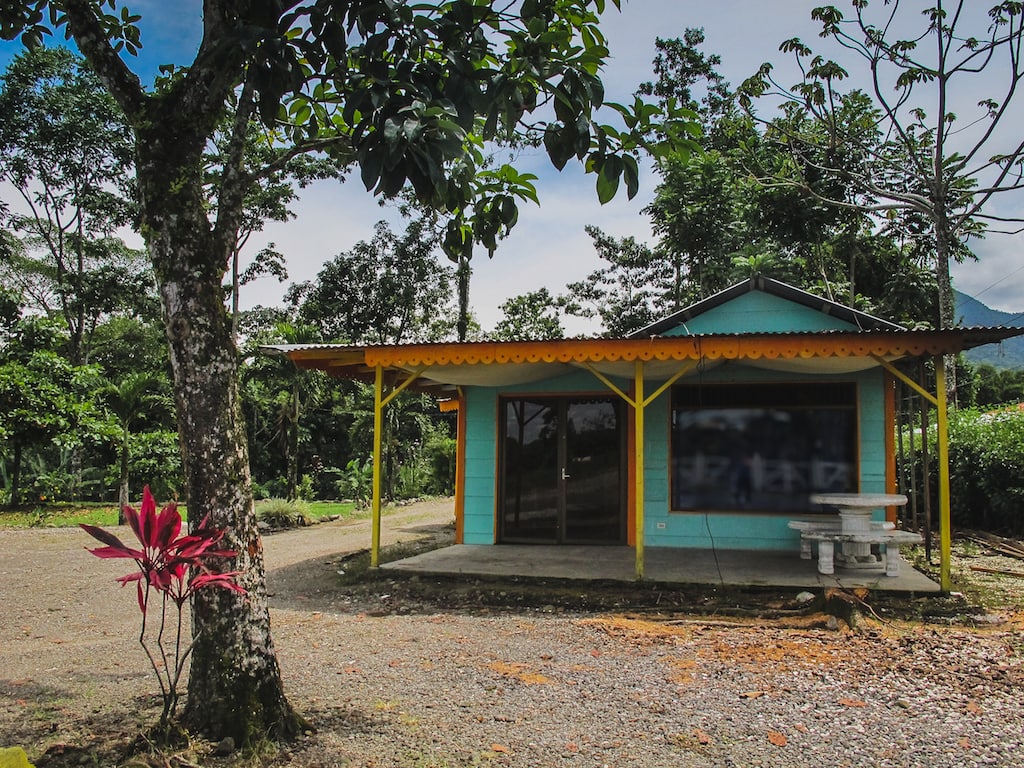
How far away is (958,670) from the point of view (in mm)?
4594

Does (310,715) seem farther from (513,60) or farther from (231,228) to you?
(513,60)

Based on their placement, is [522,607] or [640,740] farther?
[522,607]

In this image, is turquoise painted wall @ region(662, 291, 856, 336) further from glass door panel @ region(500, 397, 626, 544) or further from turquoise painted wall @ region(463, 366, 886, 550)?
glass door panel @ region(500, 397, 626, 544)

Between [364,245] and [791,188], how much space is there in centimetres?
1484

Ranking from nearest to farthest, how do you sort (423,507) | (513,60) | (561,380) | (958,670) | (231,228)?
(513,60) → (231,228) → (958,670) → (561,380) → (423,507)

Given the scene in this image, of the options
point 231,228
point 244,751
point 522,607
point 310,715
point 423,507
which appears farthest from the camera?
point 423,507

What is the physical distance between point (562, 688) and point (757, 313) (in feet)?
27.3

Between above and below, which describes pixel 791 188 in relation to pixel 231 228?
above

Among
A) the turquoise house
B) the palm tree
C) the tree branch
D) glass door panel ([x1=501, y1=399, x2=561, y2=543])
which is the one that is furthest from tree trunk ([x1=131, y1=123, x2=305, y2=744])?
the palm tree

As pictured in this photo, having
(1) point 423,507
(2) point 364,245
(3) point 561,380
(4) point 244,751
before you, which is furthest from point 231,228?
(2) point 364,245

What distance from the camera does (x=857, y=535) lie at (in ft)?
24.2

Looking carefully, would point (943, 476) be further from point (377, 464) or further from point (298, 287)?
point (298, 287)

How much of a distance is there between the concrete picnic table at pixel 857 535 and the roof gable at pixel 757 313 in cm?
384

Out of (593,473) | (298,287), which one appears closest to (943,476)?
(593,473)
